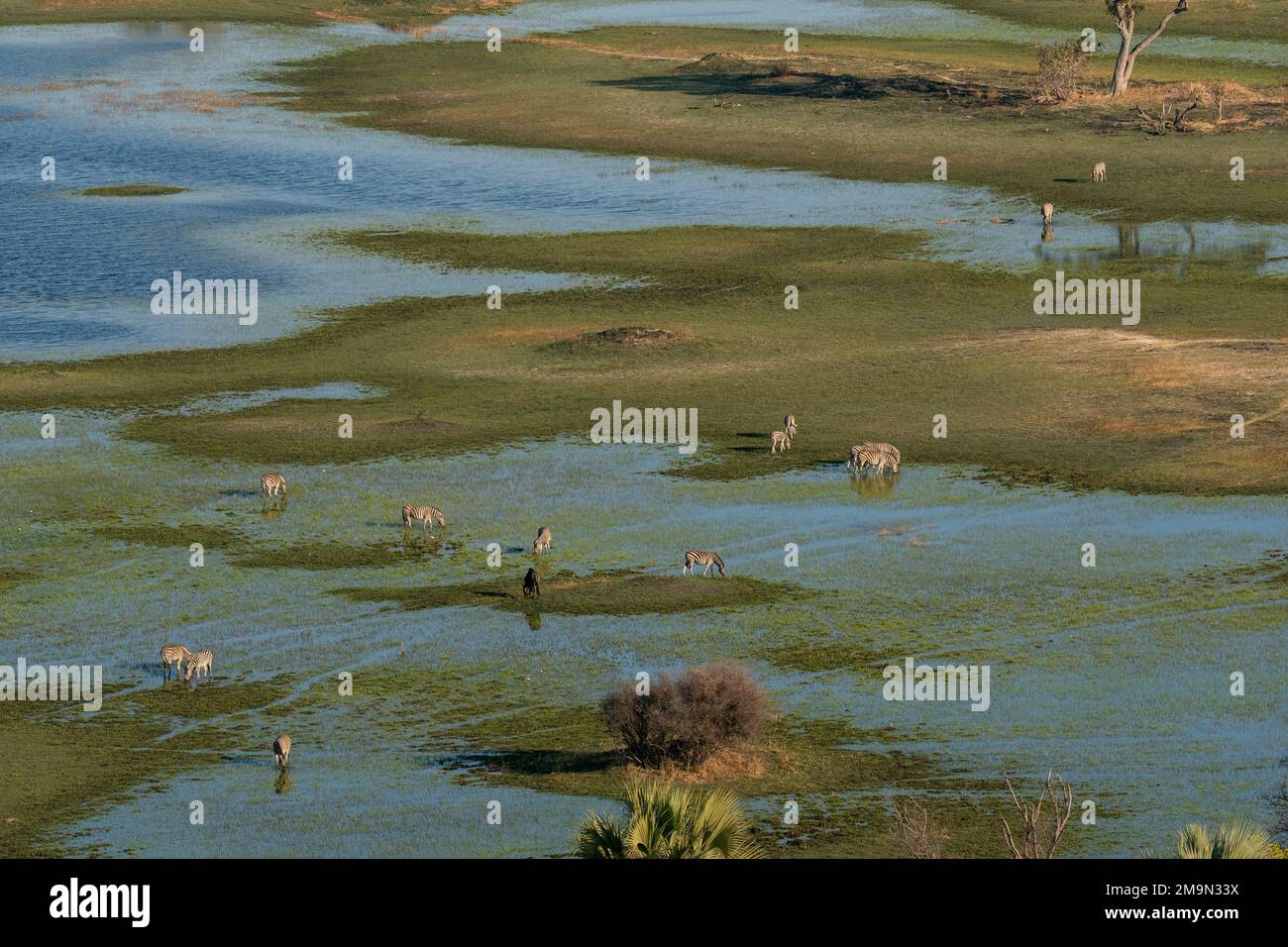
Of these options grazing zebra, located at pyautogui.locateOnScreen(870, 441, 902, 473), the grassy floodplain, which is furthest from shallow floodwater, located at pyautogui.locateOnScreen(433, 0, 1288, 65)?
grazing zebra, located at pyautogui.locateOnScreen(870, 441, 902, 473)

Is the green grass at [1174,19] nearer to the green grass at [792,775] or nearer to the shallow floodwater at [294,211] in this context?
the shallow floodwater at [294,211]

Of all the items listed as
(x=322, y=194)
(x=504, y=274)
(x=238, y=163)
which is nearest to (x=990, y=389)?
(x=504, y=274)

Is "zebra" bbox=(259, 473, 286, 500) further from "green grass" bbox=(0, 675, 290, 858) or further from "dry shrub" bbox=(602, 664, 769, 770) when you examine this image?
"dry shrub" bbox=(602, 664, 769, 770)

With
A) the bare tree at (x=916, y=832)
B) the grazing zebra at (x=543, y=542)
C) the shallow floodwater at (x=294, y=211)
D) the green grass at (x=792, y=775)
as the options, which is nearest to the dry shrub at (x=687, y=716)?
the green grass at (x=792, y=775)

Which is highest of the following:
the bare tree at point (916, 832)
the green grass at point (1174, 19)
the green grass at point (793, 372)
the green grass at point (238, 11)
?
the green grass at point (238, 11)

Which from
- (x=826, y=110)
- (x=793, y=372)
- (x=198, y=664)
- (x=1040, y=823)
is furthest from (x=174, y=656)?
(x=826, y=110)

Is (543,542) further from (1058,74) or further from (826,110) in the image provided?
(1058,74)

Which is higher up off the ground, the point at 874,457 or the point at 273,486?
the point at 874,457
